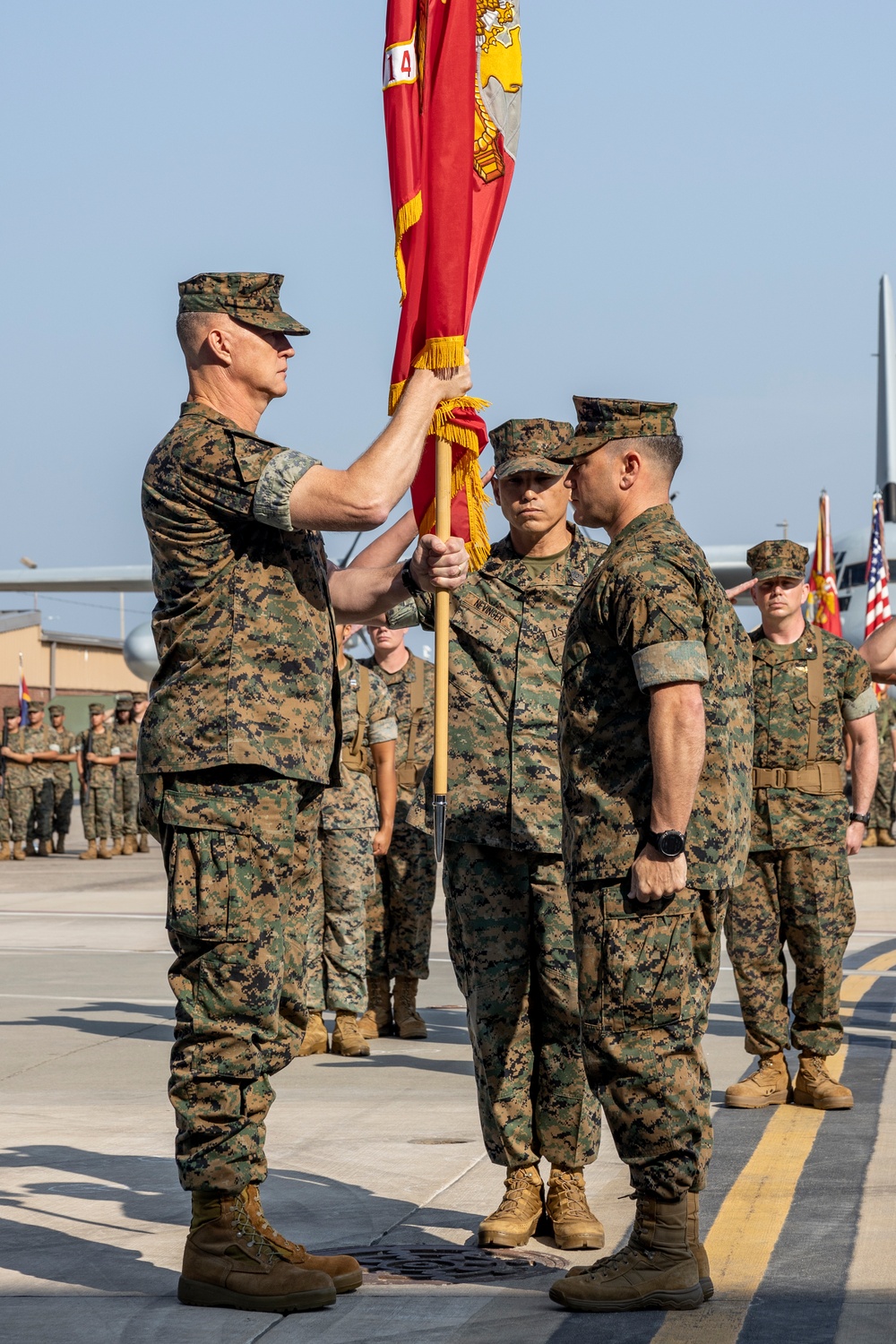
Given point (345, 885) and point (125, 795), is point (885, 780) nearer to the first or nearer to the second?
point (125, 795)

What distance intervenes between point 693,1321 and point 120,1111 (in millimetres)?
3292

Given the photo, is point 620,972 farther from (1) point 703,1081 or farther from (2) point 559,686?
Result: (2) point 559,686

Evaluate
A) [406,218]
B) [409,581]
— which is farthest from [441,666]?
[406,218]

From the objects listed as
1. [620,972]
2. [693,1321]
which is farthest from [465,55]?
[693,1321]

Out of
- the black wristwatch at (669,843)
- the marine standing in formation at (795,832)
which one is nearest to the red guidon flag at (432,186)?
the black wristwatch at (669,843)

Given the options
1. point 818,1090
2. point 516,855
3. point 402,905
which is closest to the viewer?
point 516,855

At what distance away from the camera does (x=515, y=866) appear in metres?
4.93

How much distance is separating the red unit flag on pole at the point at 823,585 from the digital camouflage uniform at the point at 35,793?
11.0 m

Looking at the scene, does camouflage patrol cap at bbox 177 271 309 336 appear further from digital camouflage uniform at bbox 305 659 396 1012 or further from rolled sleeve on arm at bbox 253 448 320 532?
digital camouflage uniform at bbox 305 659 396 1012

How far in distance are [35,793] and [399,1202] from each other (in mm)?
20339

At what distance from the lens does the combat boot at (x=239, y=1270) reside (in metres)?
4.03

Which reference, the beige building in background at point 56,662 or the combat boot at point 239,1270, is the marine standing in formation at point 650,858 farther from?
the beige building in background at point 56,662

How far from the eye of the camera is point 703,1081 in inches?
163

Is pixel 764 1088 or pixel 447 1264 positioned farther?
pixel 764 1088
